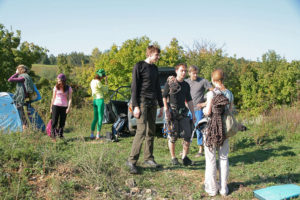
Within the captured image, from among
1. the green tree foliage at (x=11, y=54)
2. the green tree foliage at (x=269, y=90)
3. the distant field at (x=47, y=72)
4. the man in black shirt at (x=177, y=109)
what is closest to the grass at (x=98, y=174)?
the man in black shirt at (x=177, y=109)

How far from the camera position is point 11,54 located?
46.0 feet

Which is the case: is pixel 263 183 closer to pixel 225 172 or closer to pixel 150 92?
pixel 225 172

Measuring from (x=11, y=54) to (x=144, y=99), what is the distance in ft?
40.0

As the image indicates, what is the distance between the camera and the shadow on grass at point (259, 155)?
546cm

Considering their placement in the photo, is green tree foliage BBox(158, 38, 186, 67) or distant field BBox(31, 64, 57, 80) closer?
green tree foliage BBox(158, 38, 186, 67)

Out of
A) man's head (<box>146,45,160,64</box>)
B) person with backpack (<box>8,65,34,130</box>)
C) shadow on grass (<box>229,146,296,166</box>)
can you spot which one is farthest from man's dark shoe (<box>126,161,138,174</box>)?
person with backpack (<box>8,65,34,130</box>)

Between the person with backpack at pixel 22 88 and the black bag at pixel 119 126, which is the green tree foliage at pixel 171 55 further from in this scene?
the person with backpack at pixel 22 88

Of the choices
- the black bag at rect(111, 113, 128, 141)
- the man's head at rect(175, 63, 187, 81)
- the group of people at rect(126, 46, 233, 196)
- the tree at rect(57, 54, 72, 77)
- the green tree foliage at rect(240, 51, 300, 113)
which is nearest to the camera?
the group of people at rect(126, 46, 233, 196)

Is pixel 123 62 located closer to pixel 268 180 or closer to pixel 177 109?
pixel 177 109

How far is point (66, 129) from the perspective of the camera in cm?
938

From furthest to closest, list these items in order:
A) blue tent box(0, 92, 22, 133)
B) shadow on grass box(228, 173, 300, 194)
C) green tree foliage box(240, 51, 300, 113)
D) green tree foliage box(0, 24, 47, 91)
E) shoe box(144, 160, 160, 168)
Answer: green tree foliage box(0, 24, 47, 91), green tree foliage box(240, 51, 300, 113), blue tent box(0, 92, 22, 133), shoe box(144, 160, 160, 168), shadow on grass box(228, 173, 300, 194)

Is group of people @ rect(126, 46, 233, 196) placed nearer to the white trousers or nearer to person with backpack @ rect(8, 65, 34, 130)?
the white trousers

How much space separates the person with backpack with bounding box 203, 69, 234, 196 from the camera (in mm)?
3639

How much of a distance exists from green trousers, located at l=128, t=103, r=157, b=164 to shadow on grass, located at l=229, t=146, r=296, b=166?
180cm
